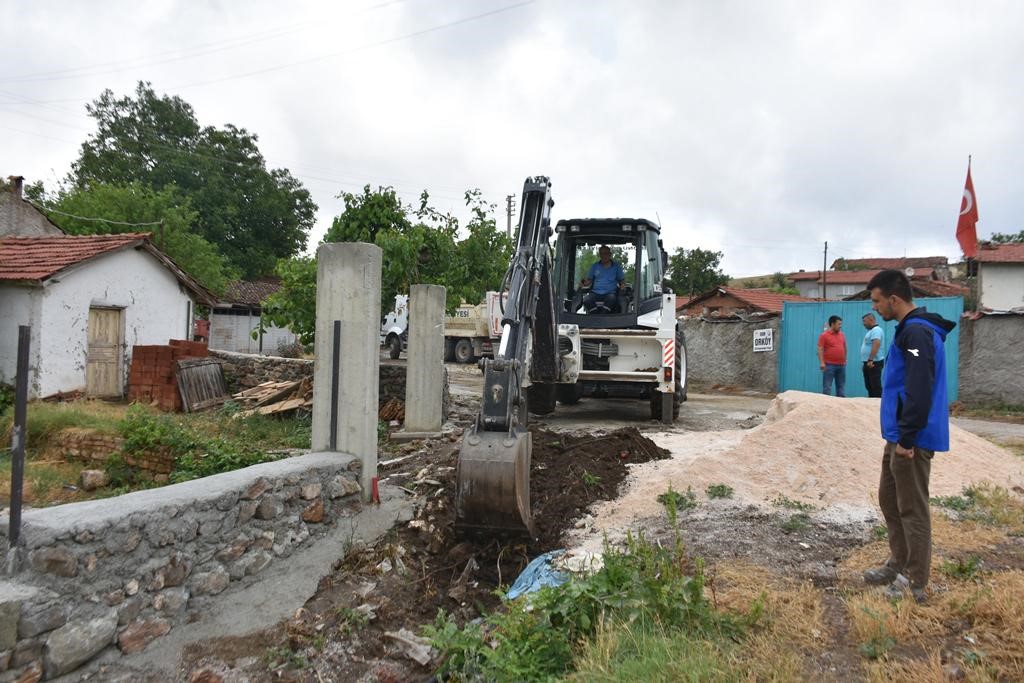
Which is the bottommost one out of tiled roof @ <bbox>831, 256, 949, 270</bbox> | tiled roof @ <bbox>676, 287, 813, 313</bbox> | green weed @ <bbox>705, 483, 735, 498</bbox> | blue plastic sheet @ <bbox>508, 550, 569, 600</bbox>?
blue plastic sheet @ <bbox>508, 550, 569, 600</bbox>

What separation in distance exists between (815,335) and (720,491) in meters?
12.0

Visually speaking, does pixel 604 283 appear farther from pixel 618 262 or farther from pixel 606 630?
pixel 606 630

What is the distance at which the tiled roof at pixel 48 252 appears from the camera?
41.5ft

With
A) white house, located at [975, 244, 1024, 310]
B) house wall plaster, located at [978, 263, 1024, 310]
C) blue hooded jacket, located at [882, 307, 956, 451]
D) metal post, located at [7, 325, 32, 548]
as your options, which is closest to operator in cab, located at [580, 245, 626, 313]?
blue hooded jacket, located at [882, 307, 956, 451]

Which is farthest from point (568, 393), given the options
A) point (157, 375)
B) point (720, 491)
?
point (157, 375)

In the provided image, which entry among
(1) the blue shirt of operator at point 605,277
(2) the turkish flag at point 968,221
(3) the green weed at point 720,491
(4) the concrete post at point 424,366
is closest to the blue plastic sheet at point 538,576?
(3) the green weed at point 720,491

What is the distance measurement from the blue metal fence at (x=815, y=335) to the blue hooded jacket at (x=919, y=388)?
12.0m

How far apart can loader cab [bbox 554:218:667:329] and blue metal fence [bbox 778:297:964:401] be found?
22.8 feet

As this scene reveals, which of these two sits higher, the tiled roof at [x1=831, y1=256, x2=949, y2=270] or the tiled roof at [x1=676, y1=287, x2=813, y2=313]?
the tiled roof at [x1=831, y1=256, x2=949, y2=270]

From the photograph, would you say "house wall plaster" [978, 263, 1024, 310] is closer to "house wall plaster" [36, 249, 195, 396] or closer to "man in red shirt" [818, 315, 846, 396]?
"man in red shirt" [818, 315, 846, 396]

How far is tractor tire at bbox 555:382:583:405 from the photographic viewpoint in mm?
11164

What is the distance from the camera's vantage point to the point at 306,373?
1256cm

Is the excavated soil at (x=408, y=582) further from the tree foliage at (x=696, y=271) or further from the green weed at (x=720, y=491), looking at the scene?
the tree foliage at (x=696, y=271)

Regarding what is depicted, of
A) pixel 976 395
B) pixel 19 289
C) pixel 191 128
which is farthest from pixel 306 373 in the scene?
pixel 191 128
